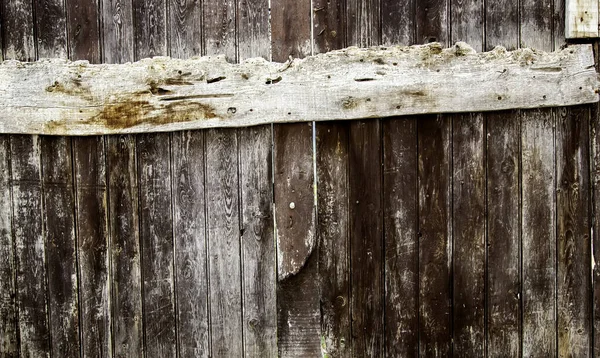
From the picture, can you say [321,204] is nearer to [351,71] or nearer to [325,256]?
[325,256]

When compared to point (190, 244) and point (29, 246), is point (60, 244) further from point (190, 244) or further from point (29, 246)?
point (190, 244)

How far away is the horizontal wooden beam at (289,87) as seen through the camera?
93.0 inches

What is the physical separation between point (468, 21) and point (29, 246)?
7.33 ft

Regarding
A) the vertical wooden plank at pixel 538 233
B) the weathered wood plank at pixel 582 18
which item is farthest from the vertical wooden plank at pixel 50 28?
the weathered wood plank at pixel 582 18

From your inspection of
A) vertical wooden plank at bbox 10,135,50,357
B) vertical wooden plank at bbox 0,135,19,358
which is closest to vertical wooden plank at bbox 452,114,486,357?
vertical wooden plank at bbox 10,135,50,357

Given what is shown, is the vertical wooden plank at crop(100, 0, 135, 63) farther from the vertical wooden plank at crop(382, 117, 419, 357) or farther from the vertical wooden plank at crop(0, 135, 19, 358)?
the vertical wooden plank at crop(382, 117, 419, 357)

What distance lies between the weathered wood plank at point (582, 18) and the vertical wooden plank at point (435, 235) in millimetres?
672

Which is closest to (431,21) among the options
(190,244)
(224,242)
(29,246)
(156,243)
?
(224,242)

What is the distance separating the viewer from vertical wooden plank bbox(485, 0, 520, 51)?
2.45m

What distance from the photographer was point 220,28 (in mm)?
2451

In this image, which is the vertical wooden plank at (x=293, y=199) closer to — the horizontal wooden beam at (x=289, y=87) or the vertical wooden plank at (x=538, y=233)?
the horizontal wooden beam at (x=289, y=87)

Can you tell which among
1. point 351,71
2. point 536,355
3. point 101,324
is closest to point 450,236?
point 536,355

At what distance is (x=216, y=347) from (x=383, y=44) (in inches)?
61.8

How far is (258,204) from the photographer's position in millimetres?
2480
